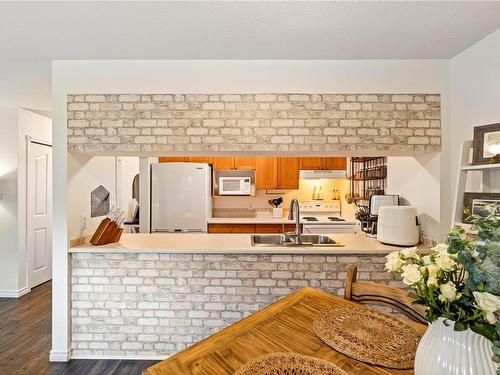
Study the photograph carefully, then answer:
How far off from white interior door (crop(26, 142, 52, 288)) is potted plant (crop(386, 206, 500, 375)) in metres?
4.61

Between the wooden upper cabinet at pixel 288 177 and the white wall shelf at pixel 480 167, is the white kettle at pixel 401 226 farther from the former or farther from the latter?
the wooden upper cabinet at pixel 288 177

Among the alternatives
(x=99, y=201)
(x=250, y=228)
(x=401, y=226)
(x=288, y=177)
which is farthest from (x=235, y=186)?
(x=401, y=226)

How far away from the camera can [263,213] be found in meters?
4.99

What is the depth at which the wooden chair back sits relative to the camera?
1.26 metres

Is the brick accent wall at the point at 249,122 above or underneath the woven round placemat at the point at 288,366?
above

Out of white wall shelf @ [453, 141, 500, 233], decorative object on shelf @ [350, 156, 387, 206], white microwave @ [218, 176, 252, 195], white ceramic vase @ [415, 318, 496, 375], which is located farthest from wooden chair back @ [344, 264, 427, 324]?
white microwave @ [218, 176, 252, 195]

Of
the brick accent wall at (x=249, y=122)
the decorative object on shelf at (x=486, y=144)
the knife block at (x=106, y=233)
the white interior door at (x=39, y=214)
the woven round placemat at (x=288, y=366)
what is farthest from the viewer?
the white interior door at (x=39, y=214)

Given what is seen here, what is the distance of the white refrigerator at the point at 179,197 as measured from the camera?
4168mm

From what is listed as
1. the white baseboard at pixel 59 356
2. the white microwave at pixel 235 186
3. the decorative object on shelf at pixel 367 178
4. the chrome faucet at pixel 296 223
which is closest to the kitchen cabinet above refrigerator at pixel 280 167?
the white microwave at pixel 235 186

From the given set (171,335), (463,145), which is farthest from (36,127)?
(463,145)

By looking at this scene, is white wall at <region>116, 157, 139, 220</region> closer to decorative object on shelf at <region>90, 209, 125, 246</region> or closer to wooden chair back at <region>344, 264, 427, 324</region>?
decorative object on shelf at <region>90, 209, 125, 246</region>

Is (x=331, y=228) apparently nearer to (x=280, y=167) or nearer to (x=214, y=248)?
(x=280, y=167)

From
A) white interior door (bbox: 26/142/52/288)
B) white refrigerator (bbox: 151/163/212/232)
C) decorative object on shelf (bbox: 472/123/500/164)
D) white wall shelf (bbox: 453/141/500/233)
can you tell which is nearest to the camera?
decorative object on shelf (bbox: 472/123/500/164)

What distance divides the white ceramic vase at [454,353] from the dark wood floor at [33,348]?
217cm
